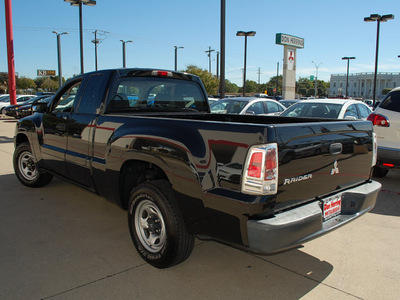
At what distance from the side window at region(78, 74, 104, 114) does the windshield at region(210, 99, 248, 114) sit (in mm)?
7714

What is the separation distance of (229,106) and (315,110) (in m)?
3.51

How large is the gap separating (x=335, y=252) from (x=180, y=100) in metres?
2.70

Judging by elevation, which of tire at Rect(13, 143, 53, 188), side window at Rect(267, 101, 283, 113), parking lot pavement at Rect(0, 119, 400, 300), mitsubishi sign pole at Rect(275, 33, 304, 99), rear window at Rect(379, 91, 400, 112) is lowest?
parking lot pavement at Rect(0, 119, 400, 300)

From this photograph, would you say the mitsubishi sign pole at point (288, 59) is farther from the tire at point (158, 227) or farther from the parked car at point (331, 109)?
the tire at point (158, 227)

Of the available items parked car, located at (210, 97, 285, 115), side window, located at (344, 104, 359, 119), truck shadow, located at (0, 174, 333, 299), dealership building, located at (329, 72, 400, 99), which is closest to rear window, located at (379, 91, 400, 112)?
side window, located at (344, 104, 359, 119)

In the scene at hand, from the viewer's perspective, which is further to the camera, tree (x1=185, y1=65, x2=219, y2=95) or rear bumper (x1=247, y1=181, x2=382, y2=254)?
tree (x1=185, y1=65, x2=219, y2=95)

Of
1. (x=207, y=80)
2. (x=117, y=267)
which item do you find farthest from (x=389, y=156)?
(x=207, y=80)

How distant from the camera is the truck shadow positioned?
2902mm

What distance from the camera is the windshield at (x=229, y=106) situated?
1168 centimetres

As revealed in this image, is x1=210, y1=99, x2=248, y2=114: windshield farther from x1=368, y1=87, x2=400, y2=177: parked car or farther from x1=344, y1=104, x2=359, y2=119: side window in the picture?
x1=368, y1=87, x2=400, y2=177: parked car

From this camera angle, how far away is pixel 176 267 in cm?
331

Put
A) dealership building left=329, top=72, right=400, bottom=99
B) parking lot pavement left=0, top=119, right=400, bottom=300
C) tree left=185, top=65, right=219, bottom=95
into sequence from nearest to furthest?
parking lot pavement left=0, top=119, right=400, bottom=300 → tree left=185, top=65, right=219, bottom=95 → dealership building left=329, top=72, right=400, bottom=99

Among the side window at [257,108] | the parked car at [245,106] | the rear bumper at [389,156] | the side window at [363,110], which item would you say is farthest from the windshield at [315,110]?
the rear bumper at [389,156]

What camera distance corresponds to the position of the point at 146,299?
2.77 metres
